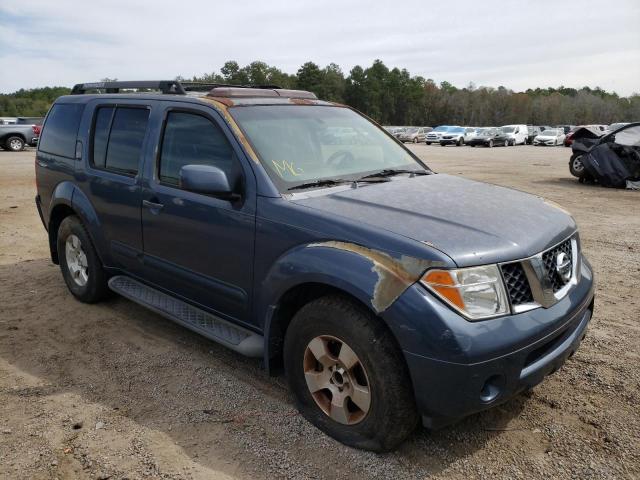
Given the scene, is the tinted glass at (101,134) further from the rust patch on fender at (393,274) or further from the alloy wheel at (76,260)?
the rust patch on fender at (393,274)

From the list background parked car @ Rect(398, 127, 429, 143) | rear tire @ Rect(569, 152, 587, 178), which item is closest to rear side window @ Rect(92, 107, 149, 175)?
rear tire @ Rect(569, 152, 587, 178)

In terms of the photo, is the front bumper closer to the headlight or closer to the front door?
the headlight

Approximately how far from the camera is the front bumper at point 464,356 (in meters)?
2.32

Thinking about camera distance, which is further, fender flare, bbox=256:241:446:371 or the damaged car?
the damaged car

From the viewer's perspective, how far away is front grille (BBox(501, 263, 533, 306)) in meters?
2.51

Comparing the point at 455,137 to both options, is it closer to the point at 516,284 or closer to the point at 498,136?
the point at 498,136

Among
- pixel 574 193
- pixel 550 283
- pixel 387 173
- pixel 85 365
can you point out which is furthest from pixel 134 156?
pixel 574 193

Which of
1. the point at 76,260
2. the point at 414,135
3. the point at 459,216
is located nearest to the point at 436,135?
the point at 414,135

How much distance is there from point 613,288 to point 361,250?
→ 3.77m

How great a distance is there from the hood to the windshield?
26 centimetres

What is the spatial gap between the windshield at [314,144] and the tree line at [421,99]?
8402cm

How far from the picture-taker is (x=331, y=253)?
268 centimetres

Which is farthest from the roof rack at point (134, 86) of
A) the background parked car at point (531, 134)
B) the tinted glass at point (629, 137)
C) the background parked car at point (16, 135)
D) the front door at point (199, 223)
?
the background parked car at point (531, 134)

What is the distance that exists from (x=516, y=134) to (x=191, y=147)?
134 ft
